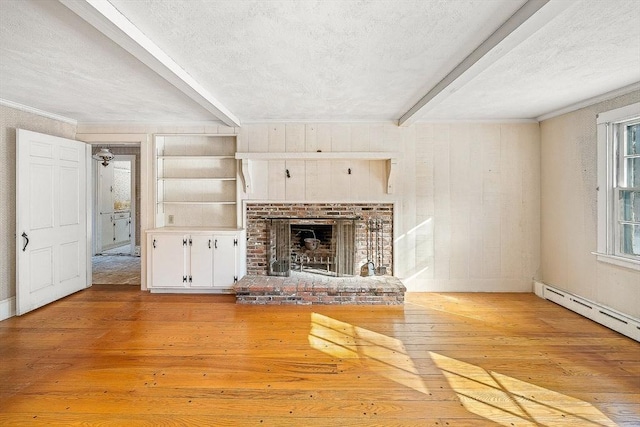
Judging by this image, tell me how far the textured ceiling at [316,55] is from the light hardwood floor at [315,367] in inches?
94.1

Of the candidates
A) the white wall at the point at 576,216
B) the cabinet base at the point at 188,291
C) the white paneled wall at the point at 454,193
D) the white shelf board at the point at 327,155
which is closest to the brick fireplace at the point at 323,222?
the white paneled wall at the point at 454,193

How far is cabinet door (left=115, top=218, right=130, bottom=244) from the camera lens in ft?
30.4

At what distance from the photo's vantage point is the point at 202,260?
15.9ft

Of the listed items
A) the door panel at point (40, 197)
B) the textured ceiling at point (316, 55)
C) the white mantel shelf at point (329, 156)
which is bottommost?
the door panel at point (40, 197)

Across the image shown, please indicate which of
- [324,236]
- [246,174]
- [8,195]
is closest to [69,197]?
[8,195]

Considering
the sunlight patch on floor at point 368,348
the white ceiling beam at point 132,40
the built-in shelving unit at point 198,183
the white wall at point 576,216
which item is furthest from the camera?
the built-in shelving unit at point 198,183

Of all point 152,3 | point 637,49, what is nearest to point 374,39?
point 152,3

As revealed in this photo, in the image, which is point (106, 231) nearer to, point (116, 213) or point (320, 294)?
point (116, 213)

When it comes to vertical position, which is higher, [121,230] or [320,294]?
[121,230]

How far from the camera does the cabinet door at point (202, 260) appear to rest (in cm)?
485

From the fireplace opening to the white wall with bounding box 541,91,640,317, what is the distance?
2.66 metres

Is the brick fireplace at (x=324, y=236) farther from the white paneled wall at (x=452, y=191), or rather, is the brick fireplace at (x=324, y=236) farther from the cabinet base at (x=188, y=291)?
the cabinet base at (x=188, y=291)

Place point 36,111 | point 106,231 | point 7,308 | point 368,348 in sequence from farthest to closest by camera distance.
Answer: point 106,231 → point 36,111 → point 7,308 → point 368,348

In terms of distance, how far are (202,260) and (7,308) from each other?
215 centimetres
